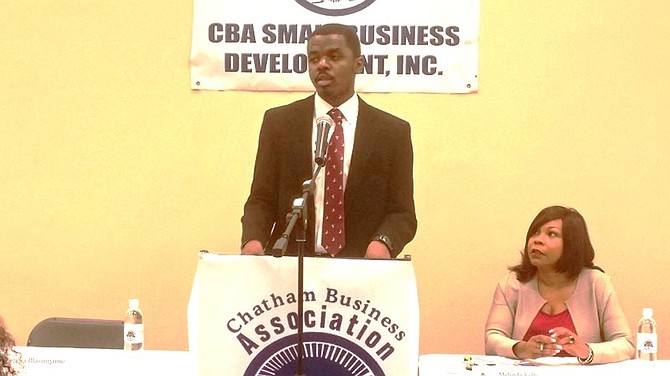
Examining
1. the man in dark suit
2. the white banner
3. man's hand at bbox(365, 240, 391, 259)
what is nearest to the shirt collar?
the man in dark suit

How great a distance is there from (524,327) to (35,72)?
8.09 ft

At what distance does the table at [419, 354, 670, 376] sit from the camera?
289 centimetres

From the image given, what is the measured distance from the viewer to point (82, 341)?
3.65m

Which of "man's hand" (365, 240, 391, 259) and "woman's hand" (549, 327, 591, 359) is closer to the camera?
"man's hand" (365, 240, 391, 259)

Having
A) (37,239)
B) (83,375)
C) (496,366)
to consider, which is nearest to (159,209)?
(37,239)

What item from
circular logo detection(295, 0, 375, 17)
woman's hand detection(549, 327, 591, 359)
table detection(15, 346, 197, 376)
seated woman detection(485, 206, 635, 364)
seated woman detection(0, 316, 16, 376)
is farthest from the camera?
circular logo detection(295, 0, 375, 17)

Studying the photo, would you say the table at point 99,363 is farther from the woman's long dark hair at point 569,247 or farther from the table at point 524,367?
the woman's long dark hair at point 569,247

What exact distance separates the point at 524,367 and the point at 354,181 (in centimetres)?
105

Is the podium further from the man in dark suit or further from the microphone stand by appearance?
the man in dark suit

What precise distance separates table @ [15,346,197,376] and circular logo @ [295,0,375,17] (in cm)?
183

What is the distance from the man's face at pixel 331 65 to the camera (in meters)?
3.68

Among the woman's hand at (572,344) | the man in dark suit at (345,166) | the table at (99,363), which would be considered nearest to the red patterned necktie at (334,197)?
the man in dark suit at (345,166)

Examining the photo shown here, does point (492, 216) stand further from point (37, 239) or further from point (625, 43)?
point (37, 239)

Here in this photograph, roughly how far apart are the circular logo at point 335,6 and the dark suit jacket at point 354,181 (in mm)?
600
